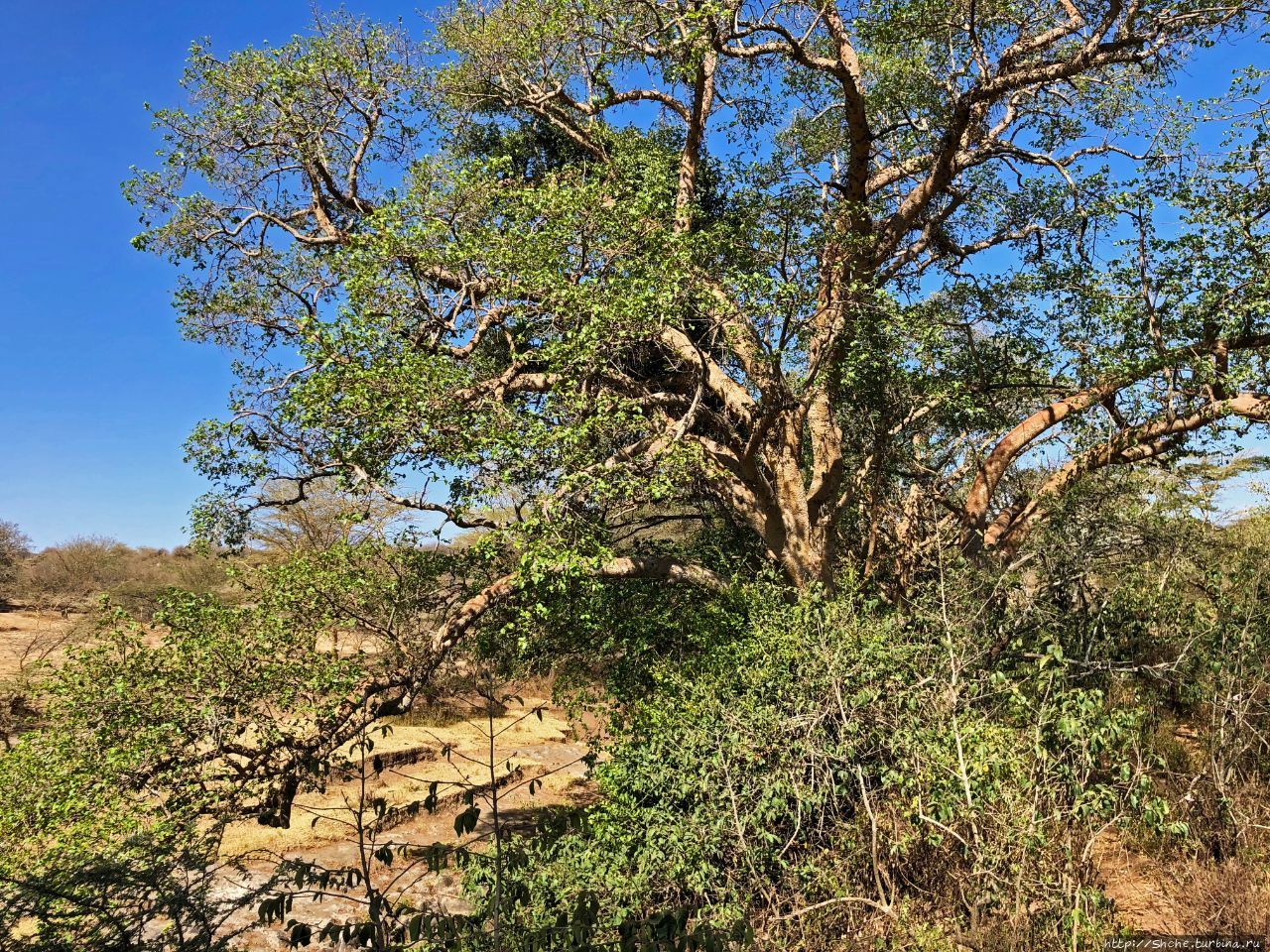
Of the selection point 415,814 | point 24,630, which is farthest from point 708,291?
point 24,630

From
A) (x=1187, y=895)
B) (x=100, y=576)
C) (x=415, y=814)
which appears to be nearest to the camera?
(x=1187, y=895)

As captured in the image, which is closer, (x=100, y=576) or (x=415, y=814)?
(x=415, y=814)

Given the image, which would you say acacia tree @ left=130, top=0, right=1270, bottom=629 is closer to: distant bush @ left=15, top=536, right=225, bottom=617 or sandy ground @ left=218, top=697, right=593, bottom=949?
sandy ground @ left=218, top=697, right=593, bottom=949

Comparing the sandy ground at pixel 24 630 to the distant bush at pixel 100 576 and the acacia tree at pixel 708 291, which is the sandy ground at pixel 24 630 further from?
the acacia tree at pixel 708 291

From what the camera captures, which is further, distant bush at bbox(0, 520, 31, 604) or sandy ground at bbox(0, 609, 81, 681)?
distant bush at bbox(0, 520, 31, 604)

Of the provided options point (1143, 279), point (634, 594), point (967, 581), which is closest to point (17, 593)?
point (634, 594)

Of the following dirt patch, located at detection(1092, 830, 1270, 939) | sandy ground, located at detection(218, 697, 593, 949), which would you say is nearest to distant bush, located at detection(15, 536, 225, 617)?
sandy ground, located at detection(218, 697, 593, 949)

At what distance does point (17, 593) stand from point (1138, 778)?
3475 centimetres

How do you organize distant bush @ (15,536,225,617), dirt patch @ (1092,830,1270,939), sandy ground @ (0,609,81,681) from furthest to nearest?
distant bush @ (15,536,225,617)
sandy ground @ (0,609,81,681)
dirt patch @ (1092,830,1270,939)

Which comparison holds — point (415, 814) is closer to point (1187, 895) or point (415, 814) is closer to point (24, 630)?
point (1187, 895)

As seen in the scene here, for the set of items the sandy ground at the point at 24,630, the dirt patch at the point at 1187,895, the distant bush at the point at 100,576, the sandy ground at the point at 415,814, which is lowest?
the sandy ground at the point at 415,814

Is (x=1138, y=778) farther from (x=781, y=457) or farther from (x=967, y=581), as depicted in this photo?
(x=781, y=457)

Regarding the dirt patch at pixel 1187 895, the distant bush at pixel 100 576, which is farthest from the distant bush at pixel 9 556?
the dirt patch at pixel 1187 895

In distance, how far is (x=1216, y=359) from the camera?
7.38m
